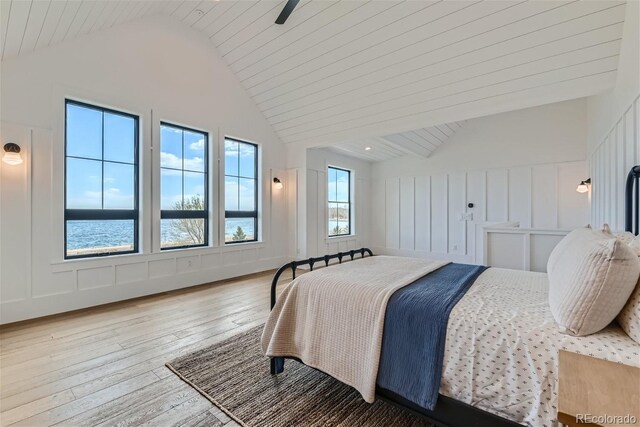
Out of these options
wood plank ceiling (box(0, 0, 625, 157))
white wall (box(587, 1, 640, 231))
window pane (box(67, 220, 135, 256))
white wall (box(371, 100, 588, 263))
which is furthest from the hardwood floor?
white wall (box(371, 100, 588, 263))

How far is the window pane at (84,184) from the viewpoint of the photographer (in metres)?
3.41

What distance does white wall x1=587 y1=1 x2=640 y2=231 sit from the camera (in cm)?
212

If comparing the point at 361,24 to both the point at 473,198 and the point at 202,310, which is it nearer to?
the point at 202,310

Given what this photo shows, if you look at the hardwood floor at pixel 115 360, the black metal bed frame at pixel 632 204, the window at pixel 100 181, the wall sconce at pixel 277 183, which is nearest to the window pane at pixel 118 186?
the window at pixel 100 181

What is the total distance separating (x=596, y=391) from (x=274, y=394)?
1703 mm

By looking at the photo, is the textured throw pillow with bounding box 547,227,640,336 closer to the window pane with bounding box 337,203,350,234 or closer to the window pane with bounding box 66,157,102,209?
the window pane with bounding box 66,157,102,209

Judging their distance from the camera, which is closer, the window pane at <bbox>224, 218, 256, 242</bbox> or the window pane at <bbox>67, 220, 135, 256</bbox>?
the window pane at <bbox>67, 220, 135, 256</bbox>

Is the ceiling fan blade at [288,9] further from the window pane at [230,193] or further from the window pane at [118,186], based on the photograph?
the window pane at [118,186]

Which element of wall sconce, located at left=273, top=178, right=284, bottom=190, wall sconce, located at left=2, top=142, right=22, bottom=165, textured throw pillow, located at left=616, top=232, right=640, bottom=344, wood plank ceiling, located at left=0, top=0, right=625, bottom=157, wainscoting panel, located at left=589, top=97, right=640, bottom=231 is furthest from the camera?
wall sconce, located at left=273, top=178, right=284, bottom=190

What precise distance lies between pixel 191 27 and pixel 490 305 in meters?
5.49

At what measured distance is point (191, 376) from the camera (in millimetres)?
2049

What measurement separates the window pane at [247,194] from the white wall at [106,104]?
65cm

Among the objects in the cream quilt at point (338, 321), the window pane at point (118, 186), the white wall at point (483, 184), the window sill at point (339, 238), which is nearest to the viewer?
the cream quilt at point (338, 321)

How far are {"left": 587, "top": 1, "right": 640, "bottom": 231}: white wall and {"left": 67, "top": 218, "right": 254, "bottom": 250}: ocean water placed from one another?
524 centimetres
